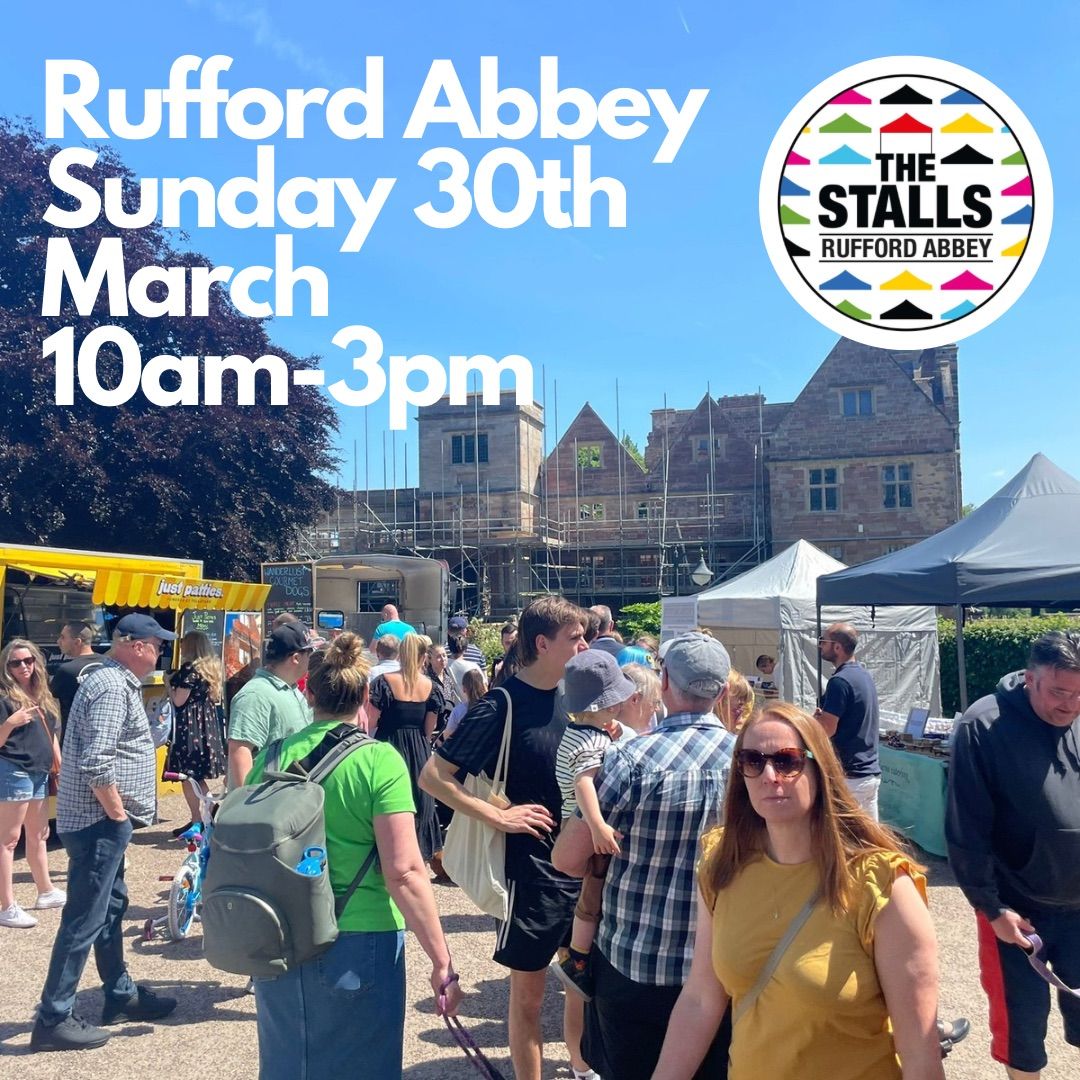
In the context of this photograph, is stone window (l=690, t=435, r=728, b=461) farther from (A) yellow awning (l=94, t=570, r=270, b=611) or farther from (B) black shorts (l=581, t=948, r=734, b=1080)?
(B) black shorts (l=581, t=948, r=734, b=1080)

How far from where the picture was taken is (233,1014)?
444 cm

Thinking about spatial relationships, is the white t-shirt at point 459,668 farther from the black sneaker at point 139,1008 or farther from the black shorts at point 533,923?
the black shorts at point 533,923

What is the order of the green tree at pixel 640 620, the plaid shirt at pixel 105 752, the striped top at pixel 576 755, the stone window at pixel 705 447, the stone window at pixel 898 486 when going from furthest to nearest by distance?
the stone window at pixel 705 447
the stone window at pixel 898 486
the green tree at pixel 640 620
the plaid shirt at pixel 105 752
the striped top at pixel 576 755

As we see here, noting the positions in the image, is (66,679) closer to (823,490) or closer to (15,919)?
(15,919)

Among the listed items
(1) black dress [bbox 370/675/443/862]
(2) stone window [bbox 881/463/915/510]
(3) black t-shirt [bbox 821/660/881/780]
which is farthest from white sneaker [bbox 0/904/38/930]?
(2) stone window [bbox 881/463/915/510]

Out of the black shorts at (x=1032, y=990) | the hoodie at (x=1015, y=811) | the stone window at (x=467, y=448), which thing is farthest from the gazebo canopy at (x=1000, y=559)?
the stone window at (x=467, y=448)

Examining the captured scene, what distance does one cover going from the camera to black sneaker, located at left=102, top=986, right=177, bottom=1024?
4.25m

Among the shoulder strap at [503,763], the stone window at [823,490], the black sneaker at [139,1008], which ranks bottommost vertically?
the black sneaker at [139,1008]

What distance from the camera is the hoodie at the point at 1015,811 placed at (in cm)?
311

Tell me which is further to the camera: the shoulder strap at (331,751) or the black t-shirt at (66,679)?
the black t-shirt at (66,679)

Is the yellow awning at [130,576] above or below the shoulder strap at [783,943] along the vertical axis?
above

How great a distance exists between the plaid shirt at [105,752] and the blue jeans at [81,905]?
7 cm

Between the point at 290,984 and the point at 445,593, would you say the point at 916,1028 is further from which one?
the point at 445,593

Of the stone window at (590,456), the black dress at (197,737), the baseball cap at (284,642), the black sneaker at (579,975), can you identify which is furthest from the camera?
the stone window at (590,456)
